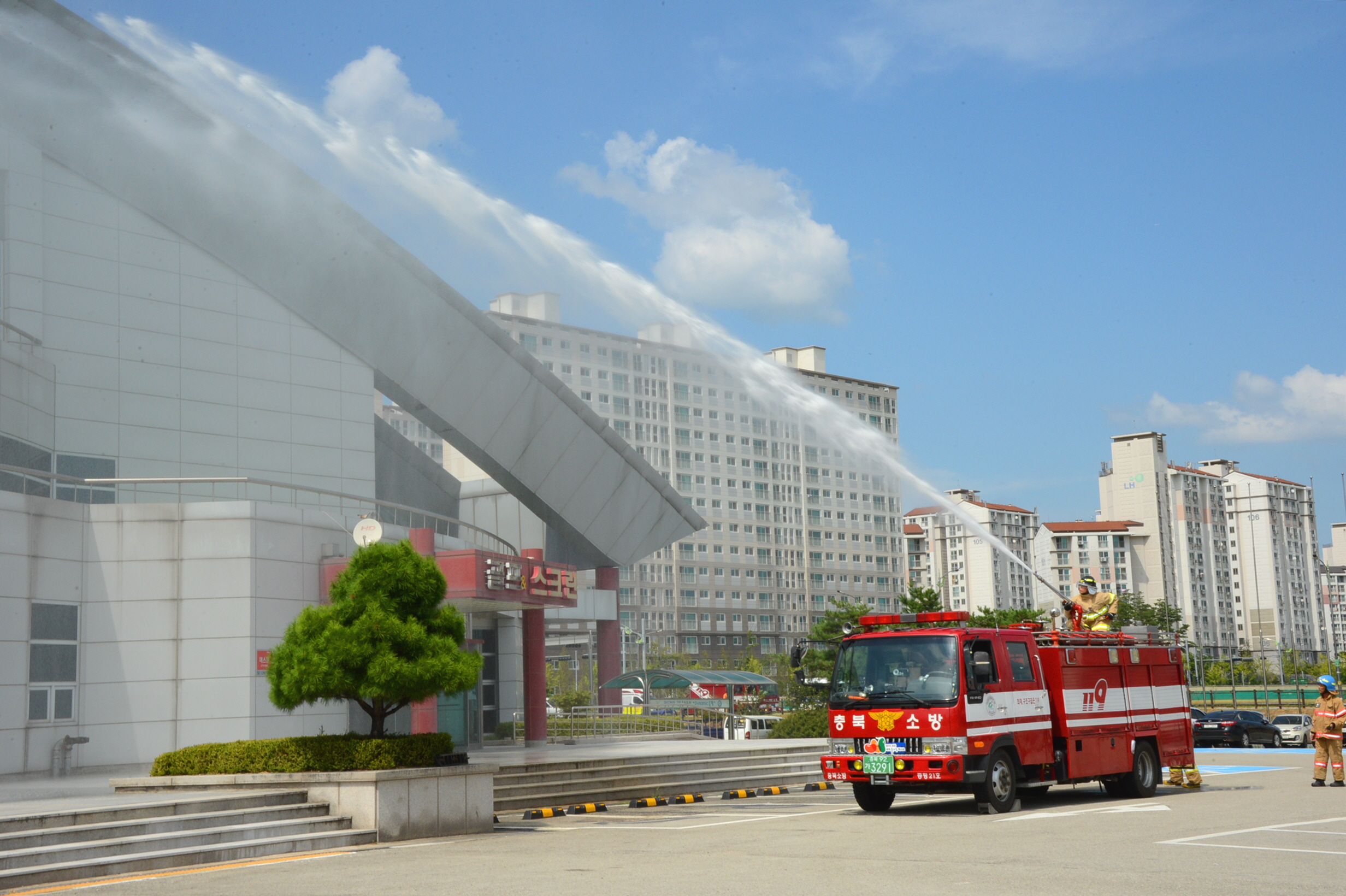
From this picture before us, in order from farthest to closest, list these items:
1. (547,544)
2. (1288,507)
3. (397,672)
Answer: (1288,507)
(547,544)
(397,672)

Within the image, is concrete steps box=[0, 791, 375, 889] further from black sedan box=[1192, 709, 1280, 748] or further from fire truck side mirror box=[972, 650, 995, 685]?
black sedan box=[1192, 709, 1280, 748]

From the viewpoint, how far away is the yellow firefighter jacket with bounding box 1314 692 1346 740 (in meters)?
22.5

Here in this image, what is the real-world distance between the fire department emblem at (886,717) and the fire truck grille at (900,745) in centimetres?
17

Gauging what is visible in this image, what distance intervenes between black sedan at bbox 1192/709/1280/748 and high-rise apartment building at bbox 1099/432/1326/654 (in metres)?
131

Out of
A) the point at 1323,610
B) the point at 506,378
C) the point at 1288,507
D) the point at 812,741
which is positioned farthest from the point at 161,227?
the point at 1323,610

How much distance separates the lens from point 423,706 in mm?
32062

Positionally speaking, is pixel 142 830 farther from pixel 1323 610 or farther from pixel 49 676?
pixel 1323 610

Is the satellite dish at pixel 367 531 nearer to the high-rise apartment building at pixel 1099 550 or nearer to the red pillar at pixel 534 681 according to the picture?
the red pillar at pixel 534 681

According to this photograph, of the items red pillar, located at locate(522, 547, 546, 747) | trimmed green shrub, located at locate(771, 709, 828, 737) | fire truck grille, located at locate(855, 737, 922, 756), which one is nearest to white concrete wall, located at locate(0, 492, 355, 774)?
red pillar, located at locate(522, 547, 546, 747)

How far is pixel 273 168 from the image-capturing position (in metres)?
35.2

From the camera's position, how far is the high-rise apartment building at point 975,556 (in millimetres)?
183625

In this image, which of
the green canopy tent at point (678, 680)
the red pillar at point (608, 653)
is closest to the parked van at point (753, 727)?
the green canopy tent at point (678, 680)

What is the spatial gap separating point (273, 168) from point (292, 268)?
3.04 meters

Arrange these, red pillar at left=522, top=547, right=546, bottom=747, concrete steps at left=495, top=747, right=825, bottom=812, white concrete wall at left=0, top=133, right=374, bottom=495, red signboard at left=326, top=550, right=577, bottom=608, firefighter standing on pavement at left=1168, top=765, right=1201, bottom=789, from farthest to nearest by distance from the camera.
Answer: red pillar at left=522, top=547, right=546, bottom=747 → white concrete wall at left=0, top=133, right=374, bottom=495 → red signboard at left=326, top=550, right=577, bottom=608 → firefighter standing on pavement at left=1168, top=765, right=1201, bottom=789 → concrete steps at left=495, top=747, right=825, bottom=812
